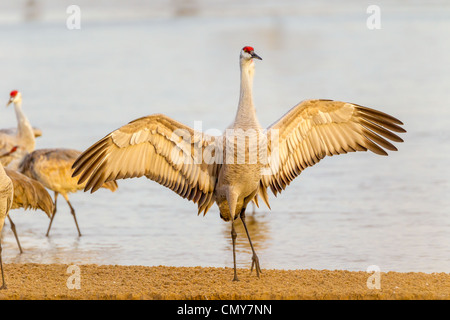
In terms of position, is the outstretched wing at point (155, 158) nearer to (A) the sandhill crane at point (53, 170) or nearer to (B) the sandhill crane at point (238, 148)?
(B) the sandhill crane at point (238, 148)

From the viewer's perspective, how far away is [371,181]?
13617 mm

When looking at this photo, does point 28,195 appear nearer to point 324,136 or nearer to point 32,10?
point 324,136

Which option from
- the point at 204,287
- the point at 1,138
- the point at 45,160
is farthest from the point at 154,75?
the point at 204,287

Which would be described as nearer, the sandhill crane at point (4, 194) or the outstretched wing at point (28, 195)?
the sandhill crane at point (4, 194)

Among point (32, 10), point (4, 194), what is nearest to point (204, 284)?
point (4, 194)

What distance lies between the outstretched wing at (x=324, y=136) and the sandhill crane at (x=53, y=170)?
3706 mm

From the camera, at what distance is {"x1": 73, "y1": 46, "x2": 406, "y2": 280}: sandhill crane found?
8234mm

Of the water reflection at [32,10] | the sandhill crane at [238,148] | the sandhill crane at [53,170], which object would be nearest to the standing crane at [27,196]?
the sandhill crane at [53,170]

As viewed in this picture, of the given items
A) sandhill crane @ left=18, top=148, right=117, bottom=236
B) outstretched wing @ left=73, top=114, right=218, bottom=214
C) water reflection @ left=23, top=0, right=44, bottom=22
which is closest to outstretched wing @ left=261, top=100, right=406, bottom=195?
outstretched wing @ left=73, top=114, right=218, bottom=214

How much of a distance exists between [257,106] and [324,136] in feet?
37.1

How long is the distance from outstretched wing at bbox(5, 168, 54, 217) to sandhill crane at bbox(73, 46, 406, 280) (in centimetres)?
237

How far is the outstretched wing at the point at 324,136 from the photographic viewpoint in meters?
8.64
